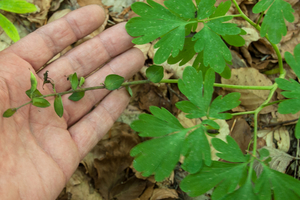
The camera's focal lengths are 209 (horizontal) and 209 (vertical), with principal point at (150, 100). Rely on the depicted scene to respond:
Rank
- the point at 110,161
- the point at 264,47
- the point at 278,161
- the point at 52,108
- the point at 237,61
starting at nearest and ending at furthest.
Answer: the point at 52,108 → the point at 110,161 → the point at 278,161 → the point at 237,61 → the point at 264,47

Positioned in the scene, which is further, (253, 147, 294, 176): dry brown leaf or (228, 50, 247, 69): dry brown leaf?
(228, 50, 247, 69): dry brown leaf

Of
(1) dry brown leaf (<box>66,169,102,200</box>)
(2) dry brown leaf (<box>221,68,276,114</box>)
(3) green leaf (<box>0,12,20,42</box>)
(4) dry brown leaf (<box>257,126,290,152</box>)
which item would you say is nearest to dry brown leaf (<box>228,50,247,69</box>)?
(2) dry brown leaf (<box>221,68,276,114</box>)

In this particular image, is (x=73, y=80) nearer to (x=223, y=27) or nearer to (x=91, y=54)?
(x=91, y=54)

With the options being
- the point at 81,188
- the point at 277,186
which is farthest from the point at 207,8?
the point at 81,188

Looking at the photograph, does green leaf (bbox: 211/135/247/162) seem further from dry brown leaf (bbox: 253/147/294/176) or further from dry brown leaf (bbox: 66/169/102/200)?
dry brown leaf (bbox: 66/169/102/200)

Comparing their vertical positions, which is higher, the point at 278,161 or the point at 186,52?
the point at 186,52

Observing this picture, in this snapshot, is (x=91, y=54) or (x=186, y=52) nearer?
(x=186, y=52)

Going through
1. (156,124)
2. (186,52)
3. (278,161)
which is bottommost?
(278,161)

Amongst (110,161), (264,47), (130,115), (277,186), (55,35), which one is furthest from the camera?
(264,47)
